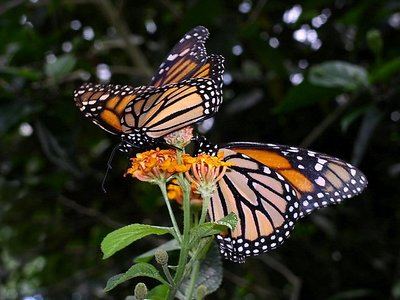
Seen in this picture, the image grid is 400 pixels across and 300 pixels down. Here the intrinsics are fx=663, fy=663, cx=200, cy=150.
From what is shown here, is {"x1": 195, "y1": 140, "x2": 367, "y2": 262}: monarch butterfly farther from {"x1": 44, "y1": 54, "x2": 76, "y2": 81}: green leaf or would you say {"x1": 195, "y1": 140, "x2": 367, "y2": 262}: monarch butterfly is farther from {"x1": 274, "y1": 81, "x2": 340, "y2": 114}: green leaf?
{"x1": 44, "y1": 54, "x2": 76, "y2": 81}: green leaf

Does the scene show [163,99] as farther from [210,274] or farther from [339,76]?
[339,76]

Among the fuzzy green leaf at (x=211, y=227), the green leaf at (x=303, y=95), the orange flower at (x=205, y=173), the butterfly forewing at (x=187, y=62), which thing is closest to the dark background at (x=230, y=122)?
the green leaf at (x=303, y=95)

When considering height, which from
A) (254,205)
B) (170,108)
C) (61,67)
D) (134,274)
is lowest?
(254,205)

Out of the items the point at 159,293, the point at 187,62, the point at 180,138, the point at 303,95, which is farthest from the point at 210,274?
the point at 303,95

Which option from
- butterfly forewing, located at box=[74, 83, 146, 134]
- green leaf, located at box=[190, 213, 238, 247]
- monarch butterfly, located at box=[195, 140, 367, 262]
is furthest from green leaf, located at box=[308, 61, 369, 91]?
green leaf, located at box=[190, 213, 238, 247]

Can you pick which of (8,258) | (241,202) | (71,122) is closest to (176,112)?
(241,202)
